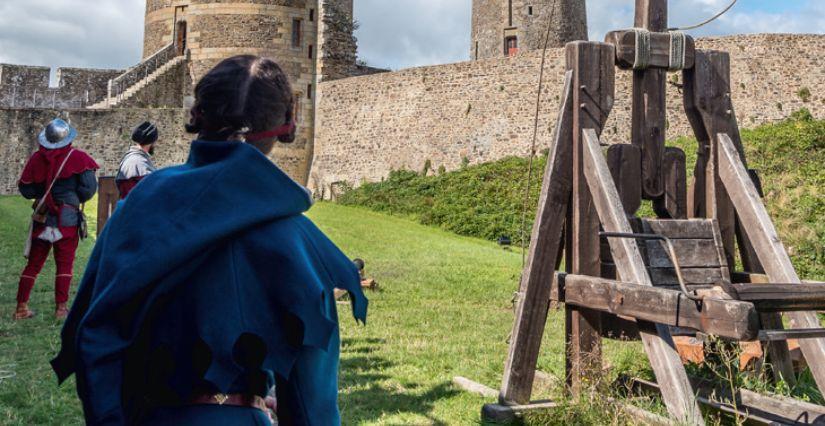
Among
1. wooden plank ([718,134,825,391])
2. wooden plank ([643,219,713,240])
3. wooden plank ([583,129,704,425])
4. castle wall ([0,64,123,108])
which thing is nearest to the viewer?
wooden plank ([583,129,704,425])

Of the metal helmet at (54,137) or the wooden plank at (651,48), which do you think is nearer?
the wooden plank at (651,48)

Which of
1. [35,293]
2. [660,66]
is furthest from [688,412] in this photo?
[35,293]

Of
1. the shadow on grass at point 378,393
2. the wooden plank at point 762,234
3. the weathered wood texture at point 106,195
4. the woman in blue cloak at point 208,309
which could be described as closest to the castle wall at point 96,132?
the weathered wood texture at point 106,195

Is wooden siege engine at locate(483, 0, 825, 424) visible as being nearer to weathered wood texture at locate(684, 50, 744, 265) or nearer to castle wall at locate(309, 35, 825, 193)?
weathered wood texture at locate(684, 50, 744, 265)

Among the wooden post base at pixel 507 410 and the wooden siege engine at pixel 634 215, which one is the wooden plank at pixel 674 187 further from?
the wooden post base at pixel 507 410

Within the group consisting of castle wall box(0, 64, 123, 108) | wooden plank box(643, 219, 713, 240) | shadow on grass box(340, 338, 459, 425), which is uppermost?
castle wall box(0, 64, 123, 108)

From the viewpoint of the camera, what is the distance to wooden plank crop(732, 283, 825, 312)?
12.2 feet

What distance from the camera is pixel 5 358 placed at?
611 centimetres

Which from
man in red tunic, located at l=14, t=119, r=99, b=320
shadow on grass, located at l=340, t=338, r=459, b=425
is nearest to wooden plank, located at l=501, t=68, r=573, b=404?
shadow on grass, located at l=340, t=338, r=459, b=425

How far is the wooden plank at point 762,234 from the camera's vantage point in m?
4.10

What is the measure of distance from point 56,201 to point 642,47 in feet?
18.5

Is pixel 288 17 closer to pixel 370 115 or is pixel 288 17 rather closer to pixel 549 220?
pixel 370 115

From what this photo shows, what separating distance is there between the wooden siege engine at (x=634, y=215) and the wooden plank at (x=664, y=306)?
0.05ft

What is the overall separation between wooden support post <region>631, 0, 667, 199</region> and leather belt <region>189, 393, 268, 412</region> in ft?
11.3
